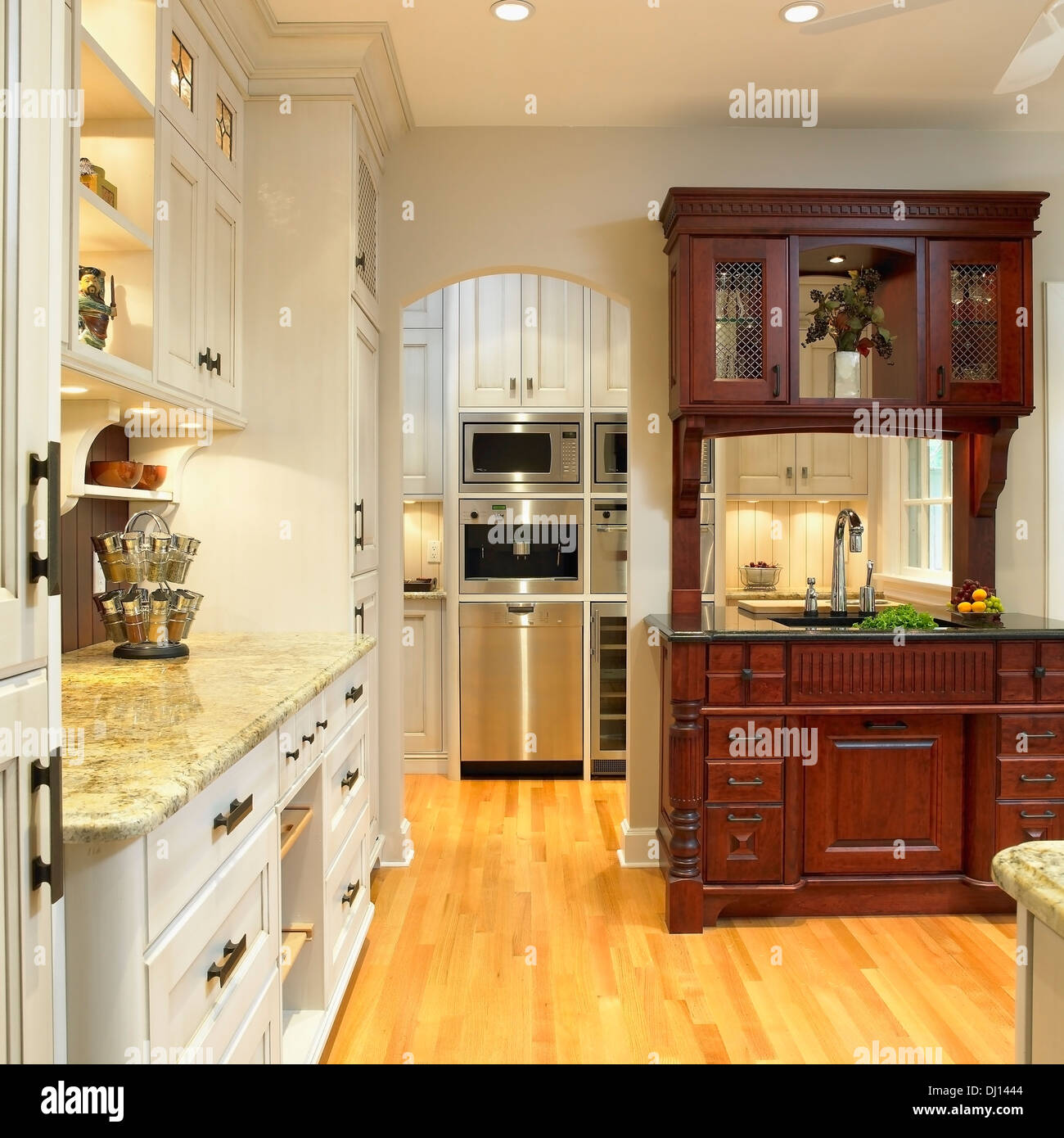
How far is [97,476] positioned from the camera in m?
2.35

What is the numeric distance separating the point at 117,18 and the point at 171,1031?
2.10 metres

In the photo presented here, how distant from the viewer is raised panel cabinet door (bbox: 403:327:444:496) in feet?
15.4

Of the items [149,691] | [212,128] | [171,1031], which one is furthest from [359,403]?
[171,1031]

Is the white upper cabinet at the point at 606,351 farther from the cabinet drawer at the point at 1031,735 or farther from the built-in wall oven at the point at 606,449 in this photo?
the cabinet drawer at the point at 1031,735

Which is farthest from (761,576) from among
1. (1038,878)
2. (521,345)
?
(1038,878)

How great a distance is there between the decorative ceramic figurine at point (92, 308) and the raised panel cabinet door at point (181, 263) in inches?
7.3

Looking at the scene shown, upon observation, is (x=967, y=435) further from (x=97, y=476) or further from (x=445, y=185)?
(x=97, y=476)

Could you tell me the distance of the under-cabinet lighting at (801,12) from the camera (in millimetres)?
2543

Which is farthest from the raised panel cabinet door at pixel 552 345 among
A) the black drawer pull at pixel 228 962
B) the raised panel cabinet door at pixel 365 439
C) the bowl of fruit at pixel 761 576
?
the black drawer pull at pixel 228 962

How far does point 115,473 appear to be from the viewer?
2.35m

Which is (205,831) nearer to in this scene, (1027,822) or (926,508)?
(1027,822)

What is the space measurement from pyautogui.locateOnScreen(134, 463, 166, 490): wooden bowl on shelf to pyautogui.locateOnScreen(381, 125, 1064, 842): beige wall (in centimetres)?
98

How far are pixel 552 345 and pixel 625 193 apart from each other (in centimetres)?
128

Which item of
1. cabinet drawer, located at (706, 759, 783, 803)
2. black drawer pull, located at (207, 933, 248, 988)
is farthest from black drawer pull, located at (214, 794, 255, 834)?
cabinet drawer, located at (706, 759, 783, 803)
